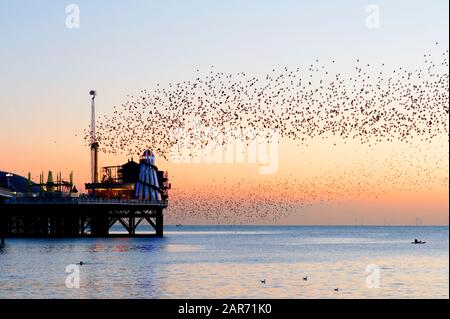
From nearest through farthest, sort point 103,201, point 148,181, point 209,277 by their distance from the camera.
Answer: point 209,277, point 103,201, point 148,181

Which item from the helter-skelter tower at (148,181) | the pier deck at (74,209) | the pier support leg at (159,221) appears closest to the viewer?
the pier deck at (74,209)

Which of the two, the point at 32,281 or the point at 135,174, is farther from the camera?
the point at 135,174

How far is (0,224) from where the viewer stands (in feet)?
402

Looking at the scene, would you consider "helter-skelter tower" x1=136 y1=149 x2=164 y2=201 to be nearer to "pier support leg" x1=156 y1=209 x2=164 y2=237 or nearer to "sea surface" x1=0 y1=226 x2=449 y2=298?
"pier support leg" x1=156 y1=209 x2=164 y2=237

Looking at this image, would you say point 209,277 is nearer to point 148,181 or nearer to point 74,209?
point 74,209

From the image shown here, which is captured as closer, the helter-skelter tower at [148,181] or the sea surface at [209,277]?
the sea surface at [209,277]

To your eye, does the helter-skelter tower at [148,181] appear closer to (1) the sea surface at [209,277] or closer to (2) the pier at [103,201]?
(2) the pier at [103,201]

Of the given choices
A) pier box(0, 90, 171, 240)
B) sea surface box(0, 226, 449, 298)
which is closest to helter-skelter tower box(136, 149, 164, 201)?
pier box(0, 90, 171, 240)

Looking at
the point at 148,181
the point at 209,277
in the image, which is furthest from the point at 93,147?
the point at 209,277

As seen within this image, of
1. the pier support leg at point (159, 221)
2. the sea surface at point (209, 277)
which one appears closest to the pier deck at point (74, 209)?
the pier support leg at point (159, 221)
